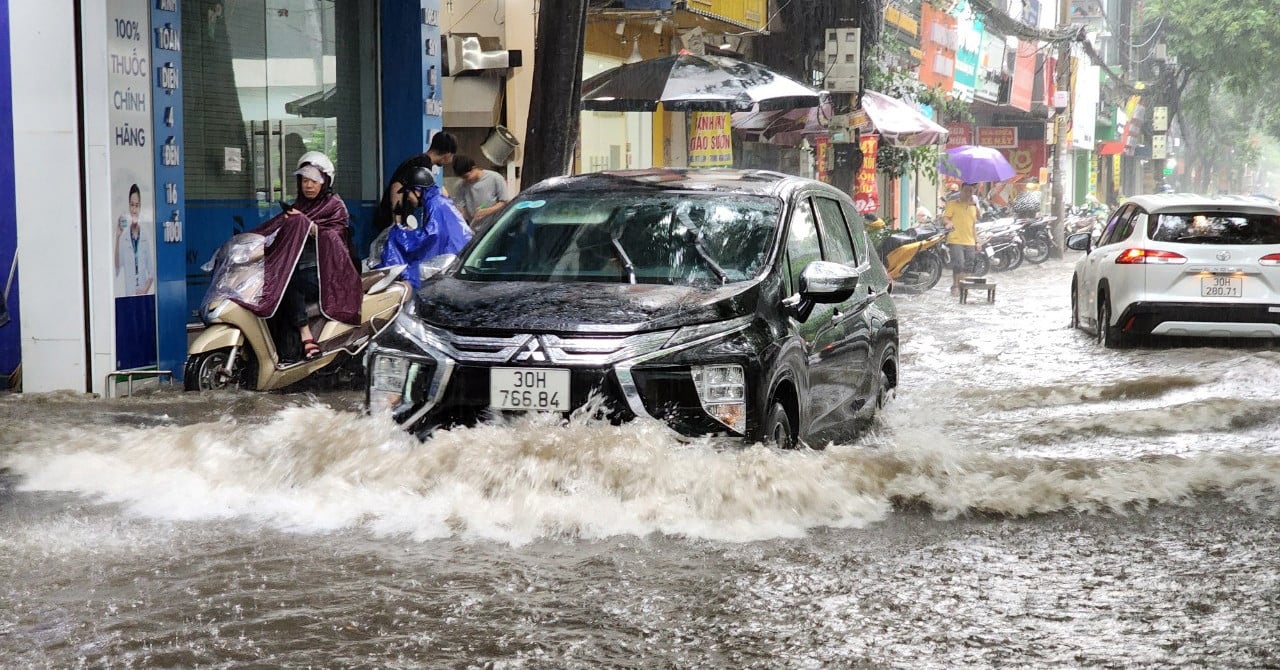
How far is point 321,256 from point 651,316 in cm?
477

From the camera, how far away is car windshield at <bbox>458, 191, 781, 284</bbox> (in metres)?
7.04

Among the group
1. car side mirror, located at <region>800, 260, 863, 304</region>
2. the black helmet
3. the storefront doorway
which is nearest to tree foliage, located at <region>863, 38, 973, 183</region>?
the storefront doorway

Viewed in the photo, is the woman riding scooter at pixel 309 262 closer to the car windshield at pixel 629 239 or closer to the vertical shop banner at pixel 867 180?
the car windshield at pixel 629 239

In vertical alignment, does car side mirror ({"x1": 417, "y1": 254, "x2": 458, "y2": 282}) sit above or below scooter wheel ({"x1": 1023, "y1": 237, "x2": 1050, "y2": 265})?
above

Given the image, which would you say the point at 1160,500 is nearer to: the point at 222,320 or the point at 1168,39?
the point at 222,320

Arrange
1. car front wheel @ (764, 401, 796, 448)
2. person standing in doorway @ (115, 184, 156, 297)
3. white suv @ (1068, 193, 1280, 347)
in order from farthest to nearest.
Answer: white suv @ (1068, 193, 1280, 347)
person standing in doorway @ (115, 184, 156, 297)
car front wheel @ (764, 401, 796, 448)

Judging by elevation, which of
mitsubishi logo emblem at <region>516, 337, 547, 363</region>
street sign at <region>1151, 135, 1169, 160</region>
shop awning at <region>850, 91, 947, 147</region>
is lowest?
mitsubishi logo emblem at <region>516, 337, 547, 363</region>

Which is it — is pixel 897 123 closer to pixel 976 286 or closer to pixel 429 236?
pixel 976 286

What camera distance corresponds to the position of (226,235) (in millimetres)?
12469

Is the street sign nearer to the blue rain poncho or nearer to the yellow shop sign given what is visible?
the yellow shop sign

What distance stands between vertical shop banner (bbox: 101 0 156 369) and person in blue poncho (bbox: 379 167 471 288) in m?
1.98

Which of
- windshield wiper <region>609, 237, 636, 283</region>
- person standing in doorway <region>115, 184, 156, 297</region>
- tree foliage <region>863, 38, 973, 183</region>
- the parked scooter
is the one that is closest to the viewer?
windshield wiper <region>609, 237, 636, 283</region>

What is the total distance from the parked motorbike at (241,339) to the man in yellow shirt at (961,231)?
48.0 ft

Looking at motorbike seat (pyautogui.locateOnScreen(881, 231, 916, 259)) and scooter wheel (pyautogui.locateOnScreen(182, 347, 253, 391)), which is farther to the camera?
motorbike seat (pyautogui.locateOnScreen(881, 231, 916, 259))
